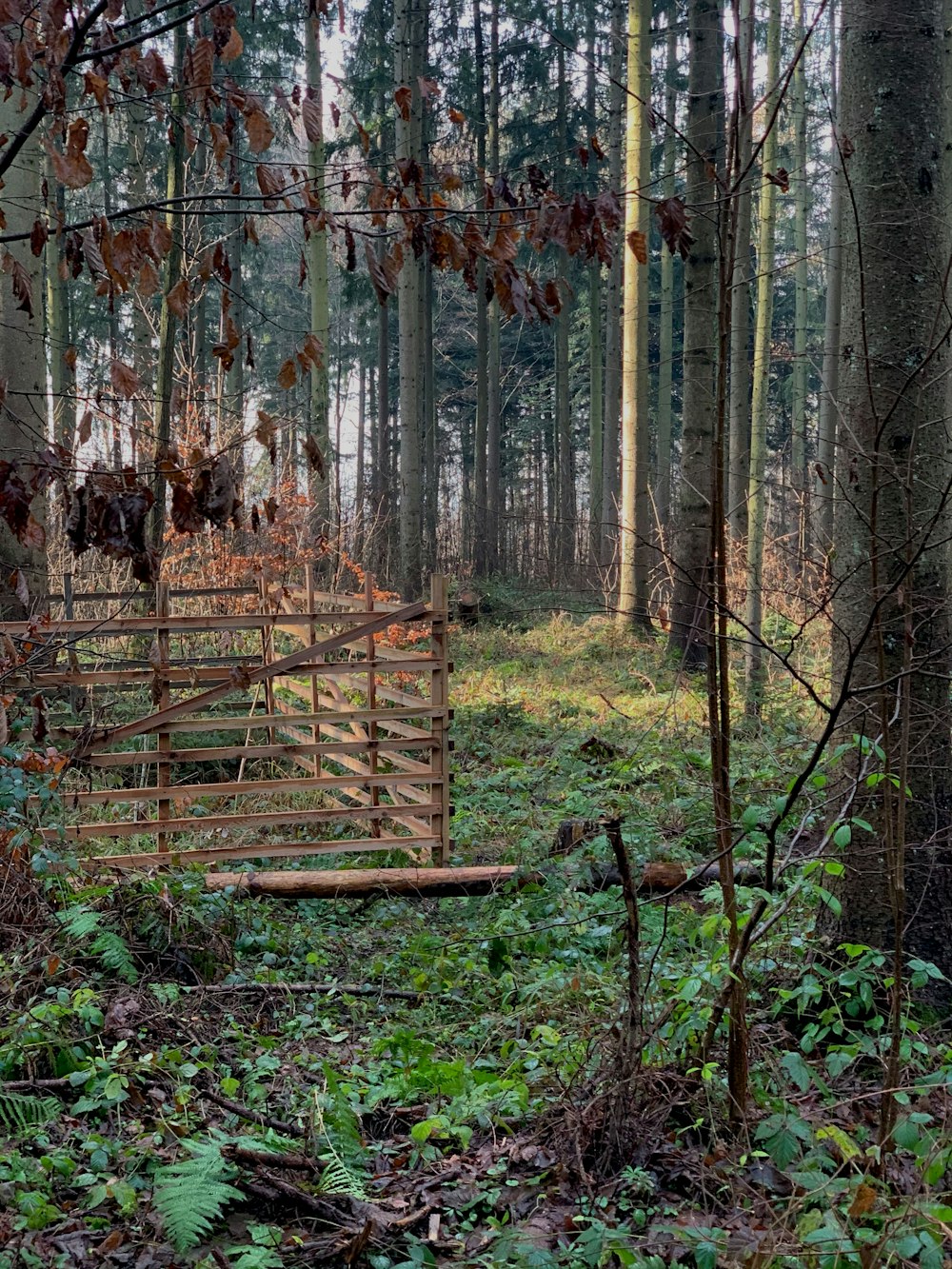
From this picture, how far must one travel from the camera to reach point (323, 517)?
1534 centimetres

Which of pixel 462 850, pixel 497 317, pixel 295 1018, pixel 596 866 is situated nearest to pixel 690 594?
pixel 462 850

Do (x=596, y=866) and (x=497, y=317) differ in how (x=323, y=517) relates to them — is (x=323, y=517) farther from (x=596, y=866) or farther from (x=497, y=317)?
(x=497, y=317)

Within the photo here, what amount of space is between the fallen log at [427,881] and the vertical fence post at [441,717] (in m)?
0.69

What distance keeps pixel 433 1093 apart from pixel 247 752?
134 inches

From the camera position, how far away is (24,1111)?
348 cm

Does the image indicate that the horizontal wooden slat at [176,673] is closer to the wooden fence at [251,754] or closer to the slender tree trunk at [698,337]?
the wooden fence at [251,754]

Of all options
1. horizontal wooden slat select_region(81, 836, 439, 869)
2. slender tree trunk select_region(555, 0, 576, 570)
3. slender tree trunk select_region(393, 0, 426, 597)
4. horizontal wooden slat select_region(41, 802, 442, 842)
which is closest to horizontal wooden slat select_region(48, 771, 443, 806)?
horizontal wooden slat select_region(41, 802, 442, 842)

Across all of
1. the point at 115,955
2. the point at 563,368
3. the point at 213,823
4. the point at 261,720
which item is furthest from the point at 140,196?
the point at 563,368

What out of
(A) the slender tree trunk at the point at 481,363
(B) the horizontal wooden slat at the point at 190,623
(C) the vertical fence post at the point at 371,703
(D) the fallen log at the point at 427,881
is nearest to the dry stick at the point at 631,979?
(D) the fallen log at the point at 427,881

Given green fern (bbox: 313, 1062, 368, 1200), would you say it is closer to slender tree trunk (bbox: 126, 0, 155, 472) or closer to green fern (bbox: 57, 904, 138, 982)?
green fern (bbox: 57, 904, 138, 982)

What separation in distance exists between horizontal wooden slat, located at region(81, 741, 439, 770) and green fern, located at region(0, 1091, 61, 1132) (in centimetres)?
287

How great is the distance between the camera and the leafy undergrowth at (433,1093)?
2.90 meters

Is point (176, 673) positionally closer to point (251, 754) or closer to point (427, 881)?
point (251, 754)

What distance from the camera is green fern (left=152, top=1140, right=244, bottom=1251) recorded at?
2.89m
